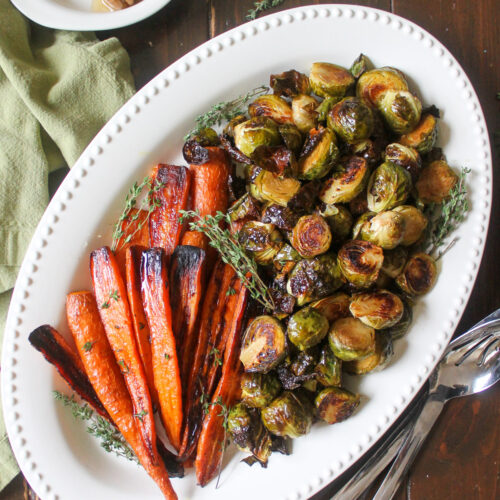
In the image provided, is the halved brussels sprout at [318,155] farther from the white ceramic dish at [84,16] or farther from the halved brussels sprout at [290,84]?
the white ceramic dish at [84,16]

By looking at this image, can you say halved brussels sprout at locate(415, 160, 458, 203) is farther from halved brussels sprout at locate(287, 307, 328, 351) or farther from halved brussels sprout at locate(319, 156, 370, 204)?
halved brussels sprout at locate(287, 307, 328, 351)

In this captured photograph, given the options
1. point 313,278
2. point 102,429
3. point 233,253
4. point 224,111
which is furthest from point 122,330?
point 224,111

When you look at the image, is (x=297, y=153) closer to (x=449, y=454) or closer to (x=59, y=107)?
(x=59, y=107)

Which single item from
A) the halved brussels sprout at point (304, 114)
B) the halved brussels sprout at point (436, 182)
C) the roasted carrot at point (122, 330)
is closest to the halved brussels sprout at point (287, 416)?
the roasted carrot at point (122, 330)

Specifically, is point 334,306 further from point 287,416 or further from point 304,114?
point 304,114

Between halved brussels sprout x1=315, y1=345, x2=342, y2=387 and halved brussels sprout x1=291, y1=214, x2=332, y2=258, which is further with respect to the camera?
halved brussels sprout x1=315, y1=345, x2=342, y2=387

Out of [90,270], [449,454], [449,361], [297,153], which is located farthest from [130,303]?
[449,454]

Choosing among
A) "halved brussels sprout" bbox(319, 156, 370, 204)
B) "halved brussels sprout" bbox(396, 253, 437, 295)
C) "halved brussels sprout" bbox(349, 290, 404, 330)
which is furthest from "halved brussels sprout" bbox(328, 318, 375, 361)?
"halved brussels sprout" bbox(319, 156, 370, 204)

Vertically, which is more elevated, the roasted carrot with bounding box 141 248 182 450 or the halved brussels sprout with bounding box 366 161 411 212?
the halved brussels sprout with bounding box 366 161 411 212
